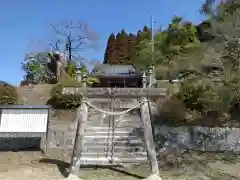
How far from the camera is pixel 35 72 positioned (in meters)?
26.0

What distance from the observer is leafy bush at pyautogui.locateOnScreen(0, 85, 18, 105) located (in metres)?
14.9

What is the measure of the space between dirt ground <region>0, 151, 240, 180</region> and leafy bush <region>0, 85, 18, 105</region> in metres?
5.81

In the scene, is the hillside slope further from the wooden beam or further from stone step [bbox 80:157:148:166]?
stone step [bbox 80:157:148:166]

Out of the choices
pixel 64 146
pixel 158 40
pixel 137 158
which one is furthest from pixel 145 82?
pixel 137 158

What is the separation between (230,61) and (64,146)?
5514 mm

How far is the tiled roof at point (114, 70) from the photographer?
25.2m

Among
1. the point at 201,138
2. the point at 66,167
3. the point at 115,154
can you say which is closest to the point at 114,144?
the point at 115,154

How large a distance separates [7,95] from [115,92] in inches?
315

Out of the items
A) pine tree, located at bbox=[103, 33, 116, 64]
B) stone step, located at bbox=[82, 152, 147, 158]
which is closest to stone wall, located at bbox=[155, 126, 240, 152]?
stone step, located at bbox=[82, 152, 147, 158]

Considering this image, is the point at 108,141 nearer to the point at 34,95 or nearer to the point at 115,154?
the point at 115,154

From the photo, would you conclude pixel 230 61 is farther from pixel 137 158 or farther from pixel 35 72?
pixel 35 72

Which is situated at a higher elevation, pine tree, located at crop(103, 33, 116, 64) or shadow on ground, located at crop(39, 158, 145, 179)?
pine tree, located at crop(103, 33, 116, 64)

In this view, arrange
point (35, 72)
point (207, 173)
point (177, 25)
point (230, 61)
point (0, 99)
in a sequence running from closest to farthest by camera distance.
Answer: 1. point (207, 173)
2. point (230, 61)
3. point (0, 99)
4. point (177, 25)
5. point (35, 72)

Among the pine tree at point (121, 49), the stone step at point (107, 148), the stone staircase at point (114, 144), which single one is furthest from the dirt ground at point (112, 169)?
the pine tree at point (121, 49)
